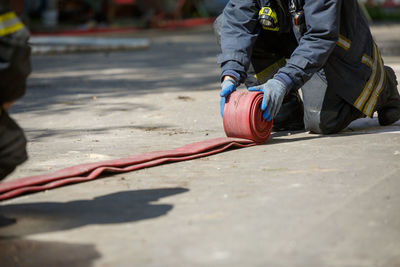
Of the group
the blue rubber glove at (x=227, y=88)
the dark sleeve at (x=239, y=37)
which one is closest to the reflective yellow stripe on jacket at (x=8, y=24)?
the blue rubber glove at (x=227, y=88)

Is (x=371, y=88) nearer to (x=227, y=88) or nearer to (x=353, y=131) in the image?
(x=353, y=131)

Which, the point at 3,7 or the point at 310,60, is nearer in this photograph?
the point at 3,7

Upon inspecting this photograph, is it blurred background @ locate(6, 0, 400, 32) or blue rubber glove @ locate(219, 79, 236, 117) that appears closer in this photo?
blue rubber glove @ locate(219, 79, 236, 117)

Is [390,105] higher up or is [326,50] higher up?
[326,50]

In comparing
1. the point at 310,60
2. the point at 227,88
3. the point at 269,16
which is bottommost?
the point at 227,88

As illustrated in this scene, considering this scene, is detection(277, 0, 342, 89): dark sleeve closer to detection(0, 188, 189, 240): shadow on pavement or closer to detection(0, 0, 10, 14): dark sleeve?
detection(0, 188, 189, 240): shadow on pavement

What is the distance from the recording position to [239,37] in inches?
158

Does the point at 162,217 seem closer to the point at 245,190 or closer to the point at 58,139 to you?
the point at 245,190

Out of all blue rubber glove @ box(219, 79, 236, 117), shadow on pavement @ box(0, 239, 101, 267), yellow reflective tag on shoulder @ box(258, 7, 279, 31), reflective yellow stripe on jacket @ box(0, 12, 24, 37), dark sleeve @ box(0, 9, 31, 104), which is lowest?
shadow on pavement @ box(0, 239, 101, 267)

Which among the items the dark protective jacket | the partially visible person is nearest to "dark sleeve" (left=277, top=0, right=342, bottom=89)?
the dark protective jacket

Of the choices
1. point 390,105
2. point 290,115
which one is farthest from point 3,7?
point 390,105

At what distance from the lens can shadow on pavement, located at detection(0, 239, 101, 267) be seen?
213 cm

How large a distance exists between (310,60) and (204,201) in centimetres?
134

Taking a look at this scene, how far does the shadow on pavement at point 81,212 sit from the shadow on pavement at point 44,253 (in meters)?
0.12
